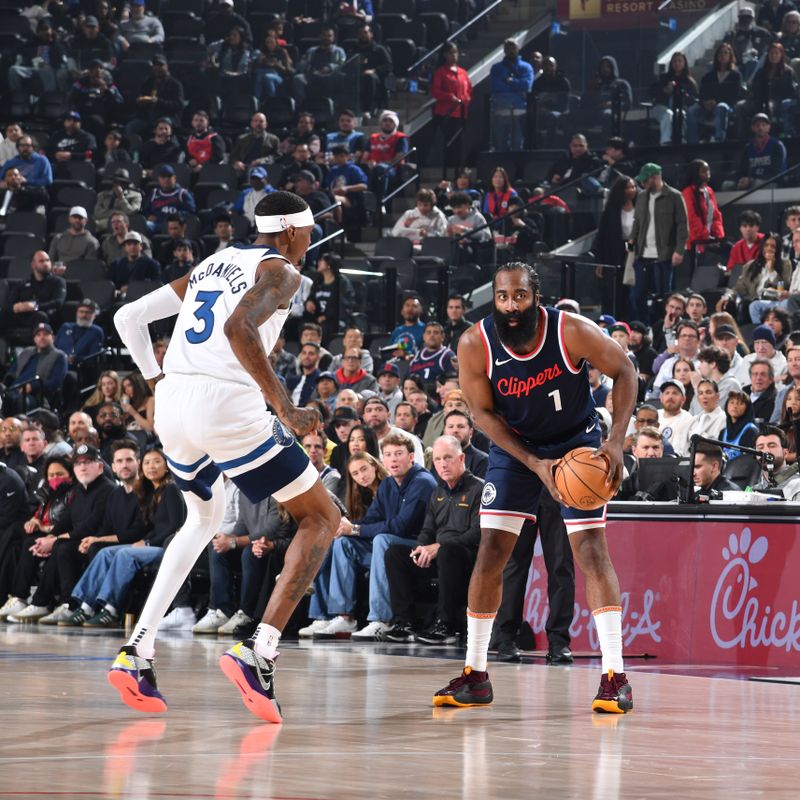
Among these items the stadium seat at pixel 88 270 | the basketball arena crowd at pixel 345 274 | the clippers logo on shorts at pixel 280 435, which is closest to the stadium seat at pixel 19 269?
the basketball arena crowd at pixel 345 274

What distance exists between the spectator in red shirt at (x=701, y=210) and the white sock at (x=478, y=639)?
11.4m

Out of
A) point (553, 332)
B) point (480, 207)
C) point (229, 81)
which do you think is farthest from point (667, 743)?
point (229, 81)

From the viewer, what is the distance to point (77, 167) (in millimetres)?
23750

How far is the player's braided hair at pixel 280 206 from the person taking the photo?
6.93m

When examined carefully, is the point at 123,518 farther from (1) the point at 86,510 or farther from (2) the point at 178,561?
(2) the point at 178,561

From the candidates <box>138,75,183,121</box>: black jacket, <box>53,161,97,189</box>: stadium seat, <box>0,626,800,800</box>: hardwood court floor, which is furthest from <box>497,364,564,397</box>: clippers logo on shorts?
<box>138,75,183,121</box>: black jacket

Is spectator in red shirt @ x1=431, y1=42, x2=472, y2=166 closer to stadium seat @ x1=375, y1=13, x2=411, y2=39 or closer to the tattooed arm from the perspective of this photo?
stadium seat @ x1=375, y1=13, x2=411, y2=39

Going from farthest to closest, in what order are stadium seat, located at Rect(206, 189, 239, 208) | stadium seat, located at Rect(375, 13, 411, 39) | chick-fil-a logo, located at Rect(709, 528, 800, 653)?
stadium seat, located at Rect(375, 13, 411, 39) → stadium seat, located at Rect(206, 189, 239, 208) → chick-fil-a logo, located at Rect(709, 528, 800, 653)

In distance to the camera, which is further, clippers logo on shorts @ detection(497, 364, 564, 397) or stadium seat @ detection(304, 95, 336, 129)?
stadium seat @ detection(304, 95, 336, 129)

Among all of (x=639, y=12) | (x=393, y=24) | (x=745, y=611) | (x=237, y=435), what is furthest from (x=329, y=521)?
(x=393, y=24)

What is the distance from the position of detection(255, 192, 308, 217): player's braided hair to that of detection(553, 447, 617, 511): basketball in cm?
164

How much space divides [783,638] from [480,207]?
1202 centimetres

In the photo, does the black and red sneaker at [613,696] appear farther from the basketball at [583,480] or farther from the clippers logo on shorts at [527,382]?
the clippers logo on shorts at [527,382]

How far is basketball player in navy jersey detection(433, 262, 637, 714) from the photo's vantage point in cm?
714
